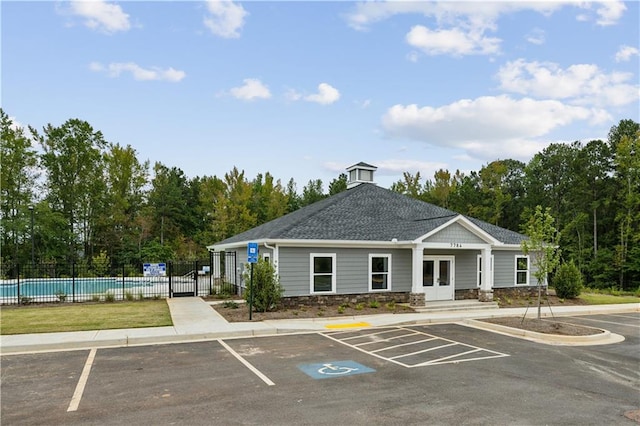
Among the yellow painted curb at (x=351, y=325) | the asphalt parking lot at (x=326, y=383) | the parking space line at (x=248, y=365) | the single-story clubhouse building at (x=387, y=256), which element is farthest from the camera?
the single-story clubhouse building at (x=387, y=256)

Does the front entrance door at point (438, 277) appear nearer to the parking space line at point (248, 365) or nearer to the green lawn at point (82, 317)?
the parking space line at point (248, 365)

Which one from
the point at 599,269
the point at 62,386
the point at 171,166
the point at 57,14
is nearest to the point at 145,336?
the point at 62,386

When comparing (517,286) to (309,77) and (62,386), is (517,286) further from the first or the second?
(62,386)

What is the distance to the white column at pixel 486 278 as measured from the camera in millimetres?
19641

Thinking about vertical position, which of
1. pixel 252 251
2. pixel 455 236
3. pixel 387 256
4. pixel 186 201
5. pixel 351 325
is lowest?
pixel 351 325

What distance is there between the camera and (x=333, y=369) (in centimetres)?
918

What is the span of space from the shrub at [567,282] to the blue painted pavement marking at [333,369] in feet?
56.8

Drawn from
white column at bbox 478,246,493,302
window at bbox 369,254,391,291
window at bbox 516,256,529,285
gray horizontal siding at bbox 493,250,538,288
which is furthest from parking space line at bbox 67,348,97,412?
window at bbox 516,256,529,285

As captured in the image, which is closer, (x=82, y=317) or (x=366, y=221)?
(x=82, y=317)

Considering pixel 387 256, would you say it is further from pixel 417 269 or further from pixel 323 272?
pixel 323 272

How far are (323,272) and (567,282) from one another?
44.0 ft

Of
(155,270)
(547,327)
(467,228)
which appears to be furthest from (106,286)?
(547,327)

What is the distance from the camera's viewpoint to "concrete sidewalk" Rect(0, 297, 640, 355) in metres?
11.3

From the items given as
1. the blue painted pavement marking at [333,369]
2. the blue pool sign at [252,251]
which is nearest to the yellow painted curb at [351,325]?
the blue pool sign at [252,251]
